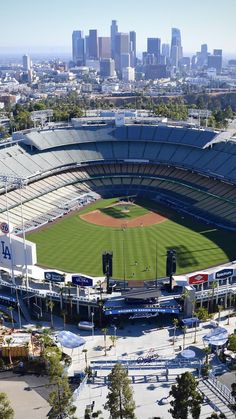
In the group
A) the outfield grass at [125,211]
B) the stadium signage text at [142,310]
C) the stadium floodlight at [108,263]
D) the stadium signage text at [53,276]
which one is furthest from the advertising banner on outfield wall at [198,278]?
the outfield grass at [125,211]

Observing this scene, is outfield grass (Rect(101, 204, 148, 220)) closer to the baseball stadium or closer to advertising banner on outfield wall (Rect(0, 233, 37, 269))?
the baseball stadium

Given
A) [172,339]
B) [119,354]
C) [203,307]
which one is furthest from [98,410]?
[203,307]

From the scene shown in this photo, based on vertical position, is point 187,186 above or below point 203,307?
above

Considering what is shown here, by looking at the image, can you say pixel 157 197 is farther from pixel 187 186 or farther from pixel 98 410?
pixel 98 410

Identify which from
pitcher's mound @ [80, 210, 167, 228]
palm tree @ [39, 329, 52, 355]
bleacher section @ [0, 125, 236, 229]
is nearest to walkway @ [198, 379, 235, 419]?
palm tree @ [39, 329, 52, 355]

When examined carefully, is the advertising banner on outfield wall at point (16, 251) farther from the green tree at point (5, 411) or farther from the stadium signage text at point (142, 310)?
the green tree at point (5, 411)

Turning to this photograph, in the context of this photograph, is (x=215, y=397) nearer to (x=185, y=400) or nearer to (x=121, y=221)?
(x=185, y=400)
